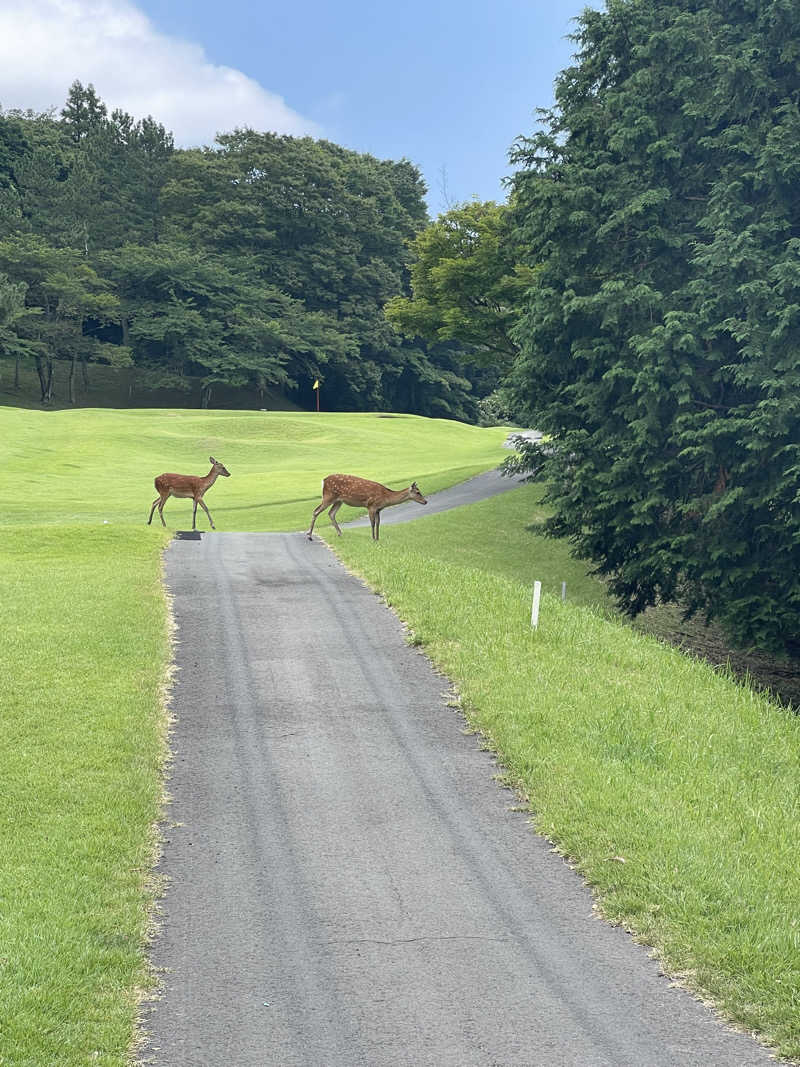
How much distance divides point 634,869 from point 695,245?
1727 centimetres

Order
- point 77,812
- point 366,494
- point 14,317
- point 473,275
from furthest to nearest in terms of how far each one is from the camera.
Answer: point 14,317, point 473,275, point 366,494, point 77,812

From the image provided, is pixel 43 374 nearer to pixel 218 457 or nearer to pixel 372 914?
pixel 218 457

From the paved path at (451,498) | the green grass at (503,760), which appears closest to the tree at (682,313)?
the green grass at (503,760)

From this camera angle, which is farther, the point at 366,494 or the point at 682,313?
the point at 366,494

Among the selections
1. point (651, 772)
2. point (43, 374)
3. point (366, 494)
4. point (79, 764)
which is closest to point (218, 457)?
point (366, 494)

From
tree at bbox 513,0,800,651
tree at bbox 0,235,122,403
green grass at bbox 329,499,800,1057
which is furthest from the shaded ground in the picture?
tree at bbox 0,235,122,403

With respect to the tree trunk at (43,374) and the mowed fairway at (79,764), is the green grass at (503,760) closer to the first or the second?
the mowed fairway at (79,764)

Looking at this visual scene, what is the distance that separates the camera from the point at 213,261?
9050cm

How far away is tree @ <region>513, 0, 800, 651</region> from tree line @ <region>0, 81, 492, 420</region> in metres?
51.8

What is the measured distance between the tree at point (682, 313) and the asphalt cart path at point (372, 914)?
36.1 ft

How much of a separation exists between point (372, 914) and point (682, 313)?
17.3 meters

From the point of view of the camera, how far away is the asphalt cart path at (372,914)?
625 centimetres

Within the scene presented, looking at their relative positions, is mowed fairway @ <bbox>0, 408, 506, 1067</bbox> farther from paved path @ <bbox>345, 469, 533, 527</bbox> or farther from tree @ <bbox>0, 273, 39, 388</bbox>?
tree @ <bbox>0, 273, 39, 388</bbox>

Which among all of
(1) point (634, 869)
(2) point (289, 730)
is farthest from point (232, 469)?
(1) point (634, 869)
